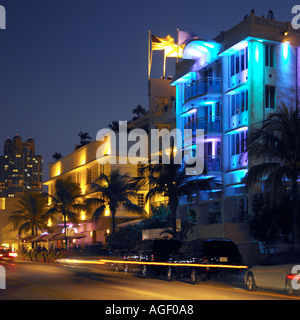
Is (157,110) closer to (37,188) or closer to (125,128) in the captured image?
(125,128)

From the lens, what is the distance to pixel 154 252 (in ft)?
86.1

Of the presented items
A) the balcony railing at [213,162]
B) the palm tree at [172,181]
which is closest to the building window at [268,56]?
the balcony railing at [213,162]

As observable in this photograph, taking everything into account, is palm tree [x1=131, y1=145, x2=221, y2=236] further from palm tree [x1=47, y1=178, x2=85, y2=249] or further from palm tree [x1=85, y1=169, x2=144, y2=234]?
palm tree [x1=47, y1=178, x2=85, y2=249]

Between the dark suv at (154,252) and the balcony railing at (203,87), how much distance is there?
15521 mm

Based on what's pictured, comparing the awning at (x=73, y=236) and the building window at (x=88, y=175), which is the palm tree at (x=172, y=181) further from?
the building window at (x=88, y=175)

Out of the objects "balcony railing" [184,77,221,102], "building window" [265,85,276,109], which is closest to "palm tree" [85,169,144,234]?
"balcony railing" [184,77,221,102]

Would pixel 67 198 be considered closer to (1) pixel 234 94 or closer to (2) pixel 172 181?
(2) pixel 172 181

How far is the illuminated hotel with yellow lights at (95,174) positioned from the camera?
58438 mm

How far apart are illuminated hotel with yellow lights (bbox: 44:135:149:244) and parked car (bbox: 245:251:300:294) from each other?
113ft

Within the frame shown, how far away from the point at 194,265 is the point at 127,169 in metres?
37.4

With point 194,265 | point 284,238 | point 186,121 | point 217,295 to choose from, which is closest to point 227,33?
point 186,121

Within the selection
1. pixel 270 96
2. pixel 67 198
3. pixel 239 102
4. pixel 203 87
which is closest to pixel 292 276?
pixel 270 96

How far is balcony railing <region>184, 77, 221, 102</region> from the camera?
131 ft
